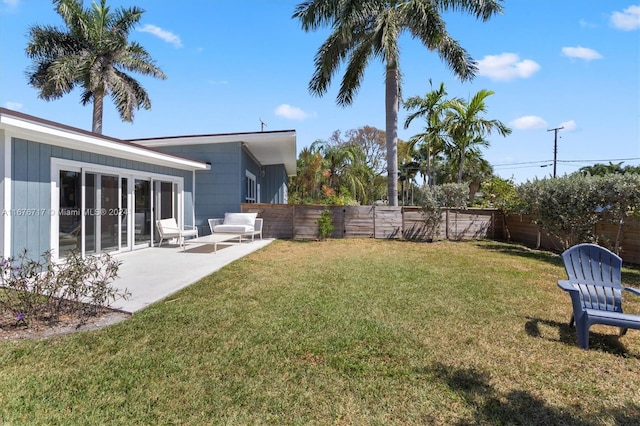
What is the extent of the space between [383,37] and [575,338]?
10406 mm

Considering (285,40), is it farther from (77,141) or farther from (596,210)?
(596,210)

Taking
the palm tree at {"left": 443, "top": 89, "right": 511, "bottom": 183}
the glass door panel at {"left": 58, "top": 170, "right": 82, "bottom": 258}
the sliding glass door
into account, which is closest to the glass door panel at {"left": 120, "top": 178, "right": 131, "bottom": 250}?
the sliding glass door

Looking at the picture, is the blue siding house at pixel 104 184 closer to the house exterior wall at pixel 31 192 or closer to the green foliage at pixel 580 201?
the house exterior wall at pixel 31 192

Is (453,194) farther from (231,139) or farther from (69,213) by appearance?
(69,213)

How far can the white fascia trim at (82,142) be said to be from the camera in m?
5.33

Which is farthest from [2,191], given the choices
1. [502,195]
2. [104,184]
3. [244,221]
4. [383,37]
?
[502,195]

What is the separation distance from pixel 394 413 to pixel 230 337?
1.91 m

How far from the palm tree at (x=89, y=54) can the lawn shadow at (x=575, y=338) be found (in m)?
21.3

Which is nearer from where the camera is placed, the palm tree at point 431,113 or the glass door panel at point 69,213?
the glass door panel at point 69,213

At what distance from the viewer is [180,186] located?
11367 millimetres

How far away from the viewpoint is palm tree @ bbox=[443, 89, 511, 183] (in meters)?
15.6

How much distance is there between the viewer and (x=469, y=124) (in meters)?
15.8

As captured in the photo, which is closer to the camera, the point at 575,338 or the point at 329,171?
the point at 575,338

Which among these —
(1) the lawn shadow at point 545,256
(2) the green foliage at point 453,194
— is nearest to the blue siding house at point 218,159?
(2) the green foliage at point 453,194
